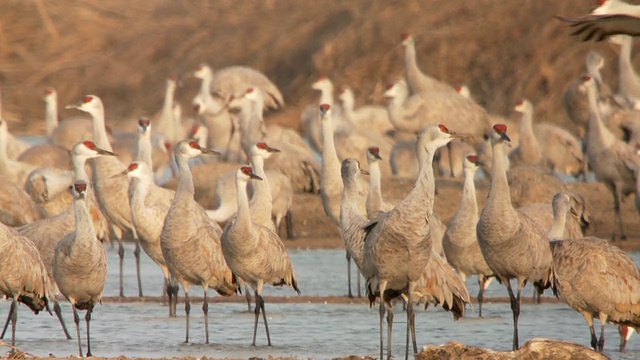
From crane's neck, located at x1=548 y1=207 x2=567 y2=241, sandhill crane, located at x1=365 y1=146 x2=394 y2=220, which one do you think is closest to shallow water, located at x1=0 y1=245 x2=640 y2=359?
crane's neck, located at x1=548 y1=207 x2=567 y2=241

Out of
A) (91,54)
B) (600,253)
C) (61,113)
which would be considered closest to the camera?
(600,253)

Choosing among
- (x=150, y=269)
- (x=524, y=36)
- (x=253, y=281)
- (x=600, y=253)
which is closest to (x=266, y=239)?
(x=253, y=281)

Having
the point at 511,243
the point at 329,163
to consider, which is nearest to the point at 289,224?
the point at 329,163

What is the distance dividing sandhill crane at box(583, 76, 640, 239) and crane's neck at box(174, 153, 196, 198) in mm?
6538

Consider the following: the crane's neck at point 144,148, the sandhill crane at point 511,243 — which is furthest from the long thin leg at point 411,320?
the crane's neck at point 144,148

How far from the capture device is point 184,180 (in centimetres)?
1113

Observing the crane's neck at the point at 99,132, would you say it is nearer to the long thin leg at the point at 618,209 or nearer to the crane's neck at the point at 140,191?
the crane's neck at the point at 140,191

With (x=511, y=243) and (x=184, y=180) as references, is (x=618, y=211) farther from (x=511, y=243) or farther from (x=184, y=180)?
(x=184, y=180)

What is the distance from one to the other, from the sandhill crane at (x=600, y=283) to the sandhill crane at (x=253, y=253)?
220cm

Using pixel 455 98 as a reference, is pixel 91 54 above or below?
above

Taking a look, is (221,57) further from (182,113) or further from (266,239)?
(266,239)

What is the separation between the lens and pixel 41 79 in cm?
3706

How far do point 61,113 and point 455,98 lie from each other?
1921cm

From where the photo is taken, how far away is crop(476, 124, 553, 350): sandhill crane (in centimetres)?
1008
